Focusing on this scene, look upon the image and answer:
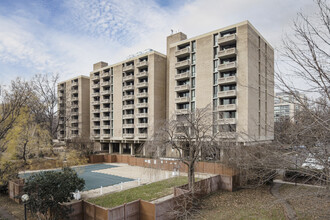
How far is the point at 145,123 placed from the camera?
4159 centimetres

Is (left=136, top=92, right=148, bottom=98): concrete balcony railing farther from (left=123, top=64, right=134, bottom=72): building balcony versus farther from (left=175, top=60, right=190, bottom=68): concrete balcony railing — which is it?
(left=175, top=60, right=190, bottom=68): concrete balcony railing

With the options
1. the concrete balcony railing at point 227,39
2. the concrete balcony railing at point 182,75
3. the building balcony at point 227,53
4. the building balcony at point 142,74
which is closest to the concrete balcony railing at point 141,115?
the building balcony at point 142,74

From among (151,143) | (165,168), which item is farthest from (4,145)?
(165,168)

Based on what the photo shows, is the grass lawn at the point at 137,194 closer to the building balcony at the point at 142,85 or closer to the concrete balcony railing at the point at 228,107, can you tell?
the concrete balcony railing at the point at 228,107

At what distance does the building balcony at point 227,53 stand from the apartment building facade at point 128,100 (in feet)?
44.0

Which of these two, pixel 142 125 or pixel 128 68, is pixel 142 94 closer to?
pixel 142 125

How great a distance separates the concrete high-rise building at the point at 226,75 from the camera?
97.3 ft

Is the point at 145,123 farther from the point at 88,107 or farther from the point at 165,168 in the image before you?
the point at 88,107

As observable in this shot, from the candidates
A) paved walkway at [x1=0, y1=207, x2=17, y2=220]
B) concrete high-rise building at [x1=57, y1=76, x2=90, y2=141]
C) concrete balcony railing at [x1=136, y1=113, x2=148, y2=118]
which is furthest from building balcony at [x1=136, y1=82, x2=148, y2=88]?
paved walkway at [x1=0, y1=207, x2=17, y2=220]

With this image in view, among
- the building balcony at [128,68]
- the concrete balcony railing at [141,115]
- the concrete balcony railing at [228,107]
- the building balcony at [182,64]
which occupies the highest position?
the building balcony at [128,68]

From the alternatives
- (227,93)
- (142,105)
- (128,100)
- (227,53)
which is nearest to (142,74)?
(142,105)

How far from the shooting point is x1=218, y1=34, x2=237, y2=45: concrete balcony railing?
100 feet

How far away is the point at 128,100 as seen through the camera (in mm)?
46125

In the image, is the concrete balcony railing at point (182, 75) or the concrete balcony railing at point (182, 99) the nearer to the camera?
the concrete balcony railing at point (182, 99)
